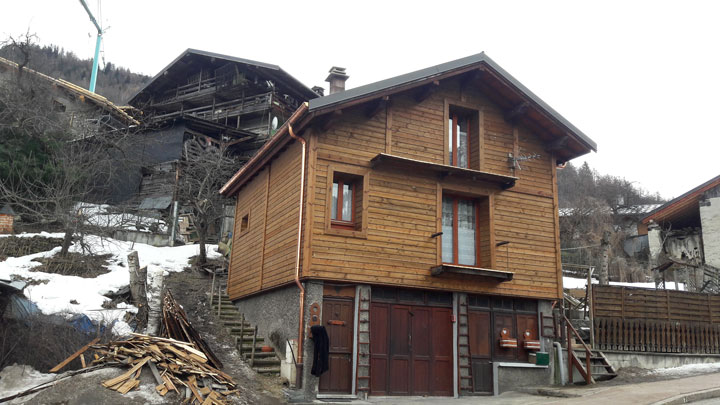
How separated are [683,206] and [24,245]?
27440 millimetres

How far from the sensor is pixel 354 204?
1362cm

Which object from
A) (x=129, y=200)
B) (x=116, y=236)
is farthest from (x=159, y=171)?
(x=116, y=236)

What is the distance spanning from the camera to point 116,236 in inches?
976

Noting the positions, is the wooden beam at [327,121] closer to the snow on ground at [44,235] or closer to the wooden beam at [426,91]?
the wooden beam at [426,91]

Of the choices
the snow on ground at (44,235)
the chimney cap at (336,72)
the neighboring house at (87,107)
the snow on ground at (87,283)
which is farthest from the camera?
the neighboring house at (87,107)

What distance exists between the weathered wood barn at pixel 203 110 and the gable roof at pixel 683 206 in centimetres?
2080

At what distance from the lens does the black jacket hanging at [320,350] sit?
38.1 feet

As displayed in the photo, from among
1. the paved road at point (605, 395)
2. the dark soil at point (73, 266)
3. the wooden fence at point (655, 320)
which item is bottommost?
the paved road at point (605, 395)

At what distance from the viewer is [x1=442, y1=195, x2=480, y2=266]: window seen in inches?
571

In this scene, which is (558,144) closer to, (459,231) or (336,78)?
(459,231)

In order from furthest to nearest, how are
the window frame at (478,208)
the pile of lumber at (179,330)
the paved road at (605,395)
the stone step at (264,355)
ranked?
the window frame at (478,208), the stone step at (264,355), the pile of lumber at (179,330), the paved road at (605,395)

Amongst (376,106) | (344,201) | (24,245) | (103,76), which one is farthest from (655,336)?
(103,76)

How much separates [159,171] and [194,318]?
17.4 m

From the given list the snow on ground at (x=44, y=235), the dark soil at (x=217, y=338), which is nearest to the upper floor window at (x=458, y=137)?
the dark soil at (x=217, y=338)
